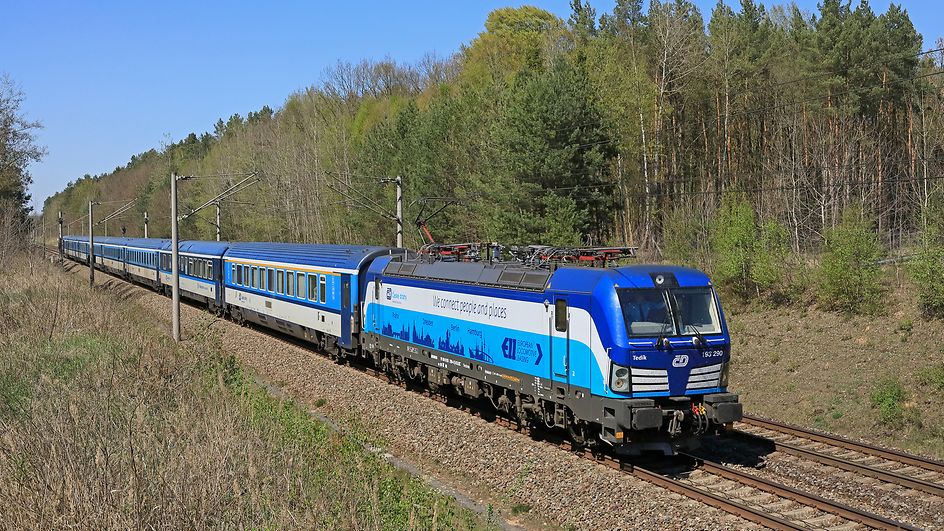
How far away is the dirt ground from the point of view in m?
17.0

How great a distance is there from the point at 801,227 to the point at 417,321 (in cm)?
2449

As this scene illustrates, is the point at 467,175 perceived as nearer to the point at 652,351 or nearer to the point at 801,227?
the point at 801,227

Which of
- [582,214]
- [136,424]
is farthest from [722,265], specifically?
[136,424]

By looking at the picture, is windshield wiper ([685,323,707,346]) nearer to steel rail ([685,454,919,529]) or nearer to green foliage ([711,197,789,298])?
steel rail ([685,454,919,529])

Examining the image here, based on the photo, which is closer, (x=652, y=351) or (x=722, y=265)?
(x=652, y=351)

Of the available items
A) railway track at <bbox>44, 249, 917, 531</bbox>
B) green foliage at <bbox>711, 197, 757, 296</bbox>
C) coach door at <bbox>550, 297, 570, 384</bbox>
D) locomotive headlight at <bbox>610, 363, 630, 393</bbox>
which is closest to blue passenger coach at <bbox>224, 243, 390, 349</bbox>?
coach door at <bbox>550, 297, 570, 384</bbox>

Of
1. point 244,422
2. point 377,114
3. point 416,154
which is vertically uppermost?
point 377,114

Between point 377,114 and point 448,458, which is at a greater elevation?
point 377,114

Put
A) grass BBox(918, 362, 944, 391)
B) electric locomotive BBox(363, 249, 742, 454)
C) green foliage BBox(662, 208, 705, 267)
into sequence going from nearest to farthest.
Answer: electric locomotive BBox(363, 249, 742, 454), grass BBox(918, 362, 944, 391), green foliage BBox(662, 208, 705, 267)

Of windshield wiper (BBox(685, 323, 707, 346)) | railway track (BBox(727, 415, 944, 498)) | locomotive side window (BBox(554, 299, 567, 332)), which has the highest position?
locomotive side window (BBox(554, 299, 567, 332))

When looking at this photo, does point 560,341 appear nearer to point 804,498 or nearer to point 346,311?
point 804,498

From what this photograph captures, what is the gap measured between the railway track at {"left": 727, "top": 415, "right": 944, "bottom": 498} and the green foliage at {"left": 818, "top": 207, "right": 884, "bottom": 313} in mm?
9344

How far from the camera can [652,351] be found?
40.3 ft

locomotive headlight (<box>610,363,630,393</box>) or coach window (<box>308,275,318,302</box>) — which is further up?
coach window (<box>308,275,318,302</box>)
